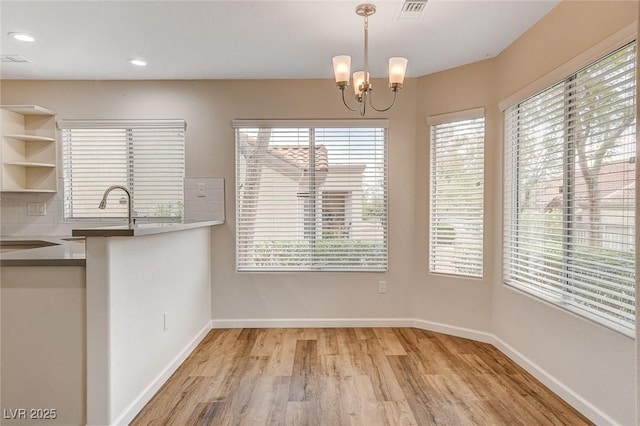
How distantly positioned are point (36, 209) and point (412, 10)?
158 inches

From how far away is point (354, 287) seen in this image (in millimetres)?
3572

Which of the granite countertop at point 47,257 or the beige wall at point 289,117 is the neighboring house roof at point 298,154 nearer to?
the beige wall at point 289,117

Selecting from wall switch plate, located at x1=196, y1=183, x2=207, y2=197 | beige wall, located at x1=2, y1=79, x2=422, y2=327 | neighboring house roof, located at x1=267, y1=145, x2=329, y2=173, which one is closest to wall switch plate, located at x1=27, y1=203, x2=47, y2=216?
beige wall, located at x1=2, y1=79, x2=422, y2=327

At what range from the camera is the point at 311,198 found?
141 inches

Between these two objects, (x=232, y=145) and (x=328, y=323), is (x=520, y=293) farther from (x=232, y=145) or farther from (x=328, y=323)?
(x=232, y=145)

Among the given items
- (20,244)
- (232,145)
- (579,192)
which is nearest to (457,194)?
(579,192)

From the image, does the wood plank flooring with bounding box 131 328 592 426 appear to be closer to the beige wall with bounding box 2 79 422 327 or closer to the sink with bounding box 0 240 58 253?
the beige wall with bounding box 2 79 422 327

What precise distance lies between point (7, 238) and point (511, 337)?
4.69 m

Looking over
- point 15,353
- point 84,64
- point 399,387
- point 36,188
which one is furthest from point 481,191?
point 36,188

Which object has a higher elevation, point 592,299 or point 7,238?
point 7,238

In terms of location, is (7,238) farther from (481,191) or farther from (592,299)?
(592,299)

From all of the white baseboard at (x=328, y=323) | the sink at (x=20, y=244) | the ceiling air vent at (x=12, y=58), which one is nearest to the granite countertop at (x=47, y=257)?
the sink at (x=20, y=244)

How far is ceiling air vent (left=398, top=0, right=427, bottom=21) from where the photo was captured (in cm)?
223

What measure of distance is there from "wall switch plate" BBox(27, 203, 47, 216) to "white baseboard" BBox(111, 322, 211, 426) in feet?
7.03
